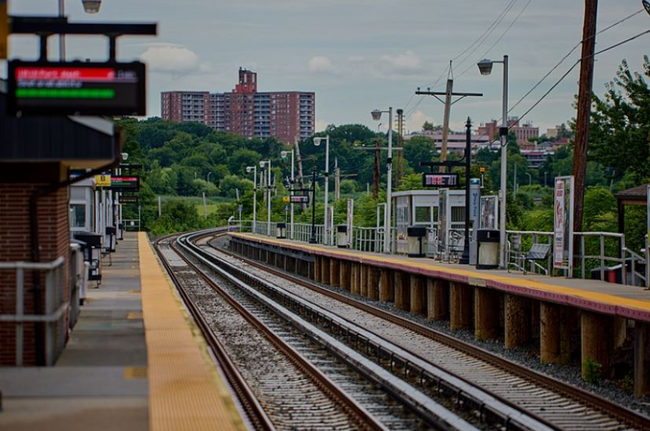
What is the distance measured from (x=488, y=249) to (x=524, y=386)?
1247 cm

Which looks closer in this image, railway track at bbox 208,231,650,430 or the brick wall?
the brick wall

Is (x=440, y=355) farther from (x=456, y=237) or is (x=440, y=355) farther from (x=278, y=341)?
(x=456, y=237)

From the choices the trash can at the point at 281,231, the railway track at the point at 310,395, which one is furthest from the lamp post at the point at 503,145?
the trash can at the point at 281,231

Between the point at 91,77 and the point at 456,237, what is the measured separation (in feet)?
91.4

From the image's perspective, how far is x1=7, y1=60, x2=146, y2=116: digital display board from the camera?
33.7 feet

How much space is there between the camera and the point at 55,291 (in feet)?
38.4

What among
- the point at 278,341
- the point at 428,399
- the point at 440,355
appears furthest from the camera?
the point at 278,341

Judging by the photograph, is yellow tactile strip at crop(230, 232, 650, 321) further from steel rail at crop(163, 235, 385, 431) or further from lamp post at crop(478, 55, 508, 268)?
steel rail at crop(163, 235, 385, 431)

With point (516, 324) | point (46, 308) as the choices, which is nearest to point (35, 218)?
point (46, 308)

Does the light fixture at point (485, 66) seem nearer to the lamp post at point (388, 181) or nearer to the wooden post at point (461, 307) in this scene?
the wooden post at point (461, 307)

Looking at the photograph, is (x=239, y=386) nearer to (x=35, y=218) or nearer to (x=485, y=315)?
(x=35, y=218)

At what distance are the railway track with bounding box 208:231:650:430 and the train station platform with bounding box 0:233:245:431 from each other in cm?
448

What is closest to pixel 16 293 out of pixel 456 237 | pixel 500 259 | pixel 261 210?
pixel 500 259

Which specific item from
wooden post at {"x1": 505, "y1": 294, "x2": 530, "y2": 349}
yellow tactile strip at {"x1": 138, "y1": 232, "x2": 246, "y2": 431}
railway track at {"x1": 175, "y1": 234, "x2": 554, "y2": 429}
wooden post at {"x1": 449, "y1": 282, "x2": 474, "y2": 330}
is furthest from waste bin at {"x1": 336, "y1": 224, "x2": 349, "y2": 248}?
yellow tactile strip at {"x1": 138, "y1": 232, "x2": 246, "y2": 431}
